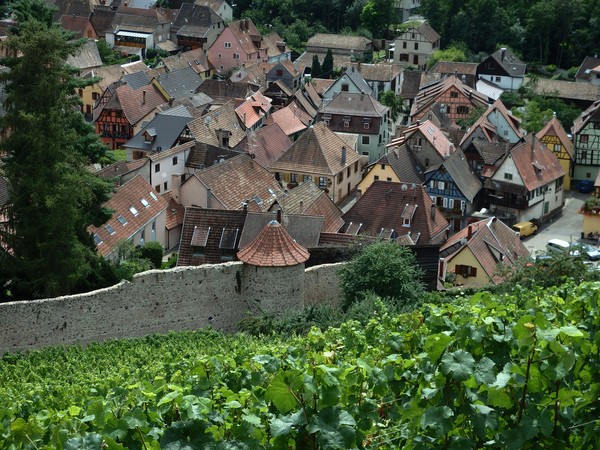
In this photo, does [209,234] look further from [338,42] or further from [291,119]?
[338,42]

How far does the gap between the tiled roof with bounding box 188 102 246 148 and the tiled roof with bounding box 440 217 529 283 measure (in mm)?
16239

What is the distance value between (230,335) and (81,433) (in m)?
16.0

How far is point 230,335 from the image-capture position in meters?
26.6

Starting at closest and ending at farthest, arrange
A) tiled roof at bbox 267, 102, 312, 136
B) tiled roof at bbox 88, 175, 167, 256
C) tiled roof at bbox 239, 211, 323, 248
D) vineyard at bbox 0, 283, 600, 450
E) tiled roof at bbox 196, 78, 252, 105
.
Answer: vineyard at bbox 0, 283, 600, 450 < tiled roof at bbox 239, 211, 323, 248 < tiled roof at bbox 88, 175, 167, 256 < tiled roof at bbox 267, 102, 312, 136 < tiled roof at bbox 196, 78, 252, 105

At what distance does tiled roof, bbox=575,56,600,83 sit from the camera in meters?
77.1

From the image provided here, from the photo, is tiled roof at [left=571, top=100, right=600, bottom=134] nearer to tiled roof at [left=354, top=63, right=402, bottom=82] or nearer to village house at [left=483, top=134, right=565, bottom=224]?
village house at [left=483, top=134, right=565, bottom=224]

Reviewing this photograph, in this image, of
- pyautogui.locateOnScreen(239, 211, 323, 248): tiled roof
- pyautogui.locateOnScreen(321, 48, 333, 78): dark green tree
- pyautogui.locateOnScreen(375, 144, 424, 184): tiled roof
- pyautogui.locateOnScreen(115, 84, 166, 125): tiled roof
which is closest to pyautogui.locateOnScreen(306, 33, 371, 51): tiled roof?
pyautogui.locateOnScreen(321, 48, 333, 78): dark green tree

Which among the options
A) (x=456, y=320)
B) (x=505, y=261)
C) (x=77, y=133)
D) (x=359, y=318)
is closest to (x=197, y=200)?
(x=505, y=261)

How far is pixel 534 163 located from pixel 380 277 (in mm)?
25889

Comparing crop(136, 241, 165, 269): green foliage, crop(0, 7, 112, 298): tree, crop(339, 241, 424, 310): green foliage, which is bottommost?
crop(136, 241, 165, 269): green foliage

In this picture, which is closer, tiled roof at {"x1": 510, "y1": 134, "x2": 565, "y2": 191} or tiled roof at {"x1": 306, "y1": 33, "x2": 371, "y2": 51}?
tiled roof at {"x1": 510, "y1": 134, "x2": 565, "y2": 191}

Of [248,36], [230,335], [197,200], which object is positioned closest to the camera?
[230,335]

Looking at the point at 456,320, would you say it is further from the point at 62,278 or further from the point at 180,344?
the point at 62,278

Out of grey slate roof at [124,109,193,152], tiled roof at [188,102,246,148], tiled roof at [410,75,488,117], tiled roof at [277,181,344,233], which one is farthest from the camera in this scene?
tiled roof at [410,75,488,117]
